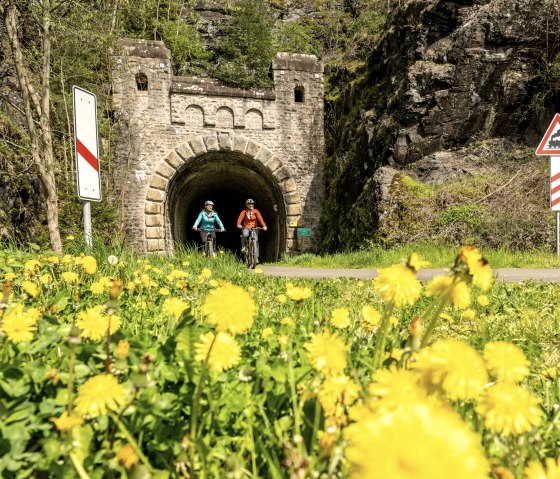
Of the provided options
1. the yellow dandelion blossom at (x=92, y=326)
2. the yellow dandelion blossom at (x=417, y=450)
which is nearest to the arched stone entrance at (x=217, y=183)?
the yellow dandelion blossom at (x=92, y=326)

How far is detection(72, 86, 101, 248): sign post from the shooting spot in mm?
4078

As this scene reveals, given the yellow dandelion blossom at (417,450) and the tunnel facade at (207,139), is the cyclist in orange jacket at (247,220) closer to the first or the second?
the tunnel facade at (207,139)

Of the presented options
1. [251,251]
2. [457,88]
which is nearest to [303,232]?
[251,251]

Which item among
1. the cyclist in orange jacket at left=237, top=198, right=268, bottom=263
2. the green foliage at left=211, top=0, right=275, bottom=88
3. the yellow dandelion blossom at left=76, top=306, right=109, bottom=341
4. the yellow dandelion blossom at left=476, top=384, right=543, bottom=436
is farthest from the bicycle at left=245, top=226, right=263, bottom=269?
the yellow dandelion blossom at left=476, top=384, right=543, bottom=436

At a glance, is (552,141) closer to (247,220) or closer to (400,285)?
(247,220)

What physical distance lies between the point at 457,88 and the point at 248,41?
9.86 meters

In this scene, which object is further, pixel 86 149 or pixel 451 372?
pixel 86 149

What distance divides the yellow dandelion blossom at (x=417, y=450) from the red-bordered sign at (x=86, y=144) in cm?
427

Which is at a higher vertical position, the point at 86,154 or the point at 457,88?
the point at 457,88

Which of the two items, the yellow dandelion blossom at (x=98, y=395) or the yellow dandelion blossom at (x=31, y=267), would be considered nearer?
the yellow dandelion blossom at (x=98, y=395)

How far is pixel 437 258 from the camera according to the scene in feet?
23.7

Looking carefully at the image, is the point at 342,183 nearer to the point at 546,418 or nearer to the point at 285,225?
the point at 285,225

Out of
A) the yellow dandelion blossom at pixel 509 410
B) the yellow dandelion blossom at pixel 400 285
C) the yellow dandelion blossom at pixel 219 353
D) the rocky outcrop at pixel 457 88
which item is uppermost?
the rocky outcrop at pixel 457 88

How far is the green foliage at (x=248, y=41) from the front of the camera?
15948 mm
